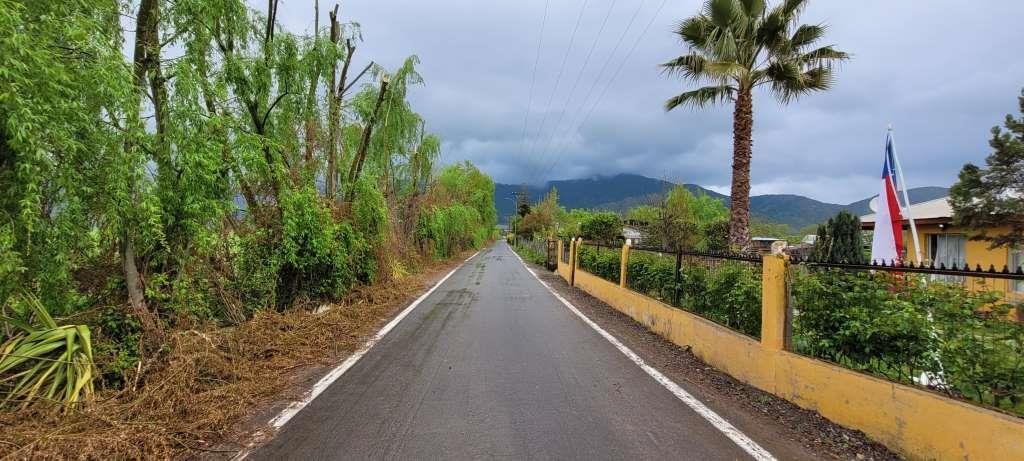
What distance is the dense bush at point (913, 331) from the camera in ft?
11.3

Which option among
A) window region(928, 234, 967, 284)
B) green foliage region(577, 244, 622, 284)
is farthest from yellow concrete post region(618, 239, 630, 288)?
window region(928, 234, 967, 284)

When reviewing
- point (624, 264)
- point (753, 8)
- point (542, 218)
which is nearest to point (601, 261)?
point (624, 264)

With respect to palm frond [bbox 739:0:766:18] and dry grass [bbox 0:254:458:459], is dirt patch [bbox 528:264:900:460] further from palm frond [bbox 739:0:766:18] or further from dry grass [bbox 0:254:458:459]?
palm frond [bbox 739:0:766:18]

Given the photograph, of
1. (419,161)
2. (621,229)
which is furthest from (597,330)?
(621,229)

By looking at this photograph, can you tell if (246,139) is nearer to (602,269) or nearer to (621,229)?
(602,269)

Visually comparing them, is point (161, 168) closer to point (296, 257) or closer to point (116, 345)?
point (116, 345)

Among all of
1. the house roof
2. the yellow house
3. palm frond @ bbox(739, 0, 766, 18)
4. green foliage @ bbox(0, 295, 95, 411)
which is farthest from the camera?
the house roof

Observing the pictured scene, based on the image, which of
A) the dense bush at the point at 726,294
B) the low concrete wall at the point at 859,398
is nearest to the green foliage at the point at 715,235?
the dense bush at the point at 726,294

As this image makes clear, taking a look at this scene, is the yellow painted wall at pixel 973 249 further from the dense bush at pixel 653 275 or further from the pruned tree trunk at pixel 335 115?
the pruned tree trunk at pixel 335 115

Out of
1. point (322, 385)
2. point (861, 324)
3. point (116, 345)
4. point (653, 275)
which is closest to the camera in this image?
point (861, 324)

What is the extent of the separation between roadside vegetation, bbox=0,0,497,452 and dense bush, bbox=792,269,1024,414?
5.25 m

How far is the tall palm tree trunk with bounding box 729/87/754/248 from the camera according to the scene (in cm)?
1413

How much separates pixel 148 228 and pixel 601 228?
28.7m

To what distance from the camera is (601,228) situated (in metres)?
32.5
